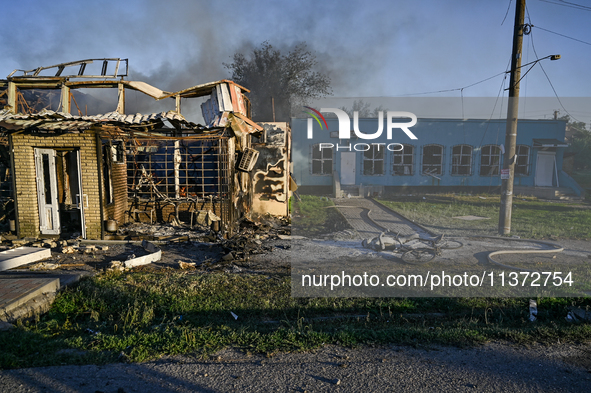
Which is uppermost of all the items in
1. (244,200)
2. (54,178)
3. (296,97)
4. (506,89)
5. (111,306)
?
(296,97)

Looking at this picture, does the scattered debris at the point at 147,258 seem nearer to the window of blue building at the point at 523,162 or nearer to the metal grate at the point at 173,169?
the metal grate at the point at 173,169

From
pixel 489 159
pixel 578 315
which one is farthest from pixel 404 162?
pixel 578 315

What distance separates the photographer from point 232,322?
4.58 m

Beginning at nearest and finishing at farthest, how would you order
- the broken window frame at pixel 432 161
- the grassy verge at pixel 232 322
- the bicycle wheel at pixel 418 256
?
the grassy verge at pixel 232 322
the bicycle wheel at pixel 418 256
the broken window frame at pixel 432 161

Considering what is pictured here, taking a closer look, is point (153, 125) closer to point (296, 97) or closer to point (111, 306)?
point (111, 306)

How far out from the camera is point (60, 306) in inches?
197

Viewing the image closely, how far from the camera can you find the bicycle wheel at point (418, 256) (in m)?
7.30

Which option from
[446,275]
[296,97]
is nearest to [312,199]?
[446,275]

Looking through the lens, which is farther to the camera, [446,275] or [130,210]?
Result: [130,210]

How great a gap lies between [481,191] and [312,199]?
419 inches

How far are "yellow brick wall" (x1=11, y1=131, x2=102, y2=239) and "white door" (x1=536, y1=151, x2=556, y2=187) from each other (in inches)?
936

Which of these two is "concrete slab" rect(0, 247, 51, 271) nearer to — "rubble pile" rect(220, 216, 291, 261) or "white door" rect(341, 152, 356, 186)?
"rubble pile" rect(220, 216, 291, 261)

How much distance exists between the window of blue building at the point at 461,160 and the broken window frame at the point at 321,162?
726 centimetres

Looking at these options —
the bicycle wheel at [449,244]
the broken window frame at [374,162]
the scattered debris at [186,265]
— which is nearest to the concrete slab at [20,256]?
the scattered debris at [186,265]
